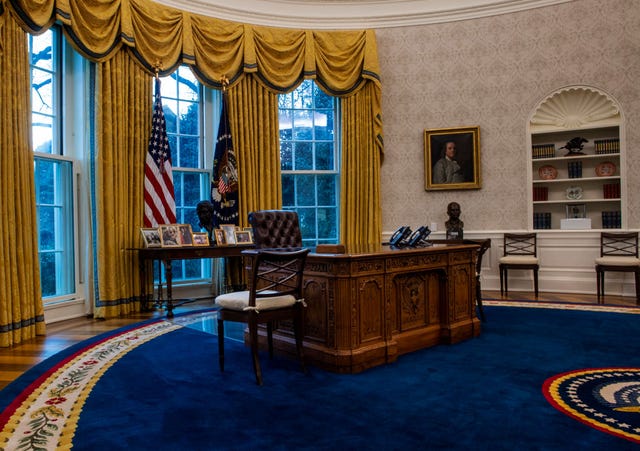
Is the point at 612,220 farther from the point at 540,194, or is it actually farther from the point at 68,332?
the point at 68,332

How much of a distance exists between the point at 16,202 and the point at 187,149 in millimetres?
2644

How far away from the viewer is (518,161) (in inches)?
277

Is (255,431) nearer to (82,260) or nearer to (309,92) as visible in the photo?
(82,260)

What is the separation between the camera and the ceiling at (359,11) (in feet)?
22.8

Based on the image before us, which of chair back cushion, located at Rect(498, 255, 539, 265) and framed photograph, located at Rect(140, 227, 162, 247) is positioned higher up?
framed photograph, located at Rect(140, 227, 162, 247)

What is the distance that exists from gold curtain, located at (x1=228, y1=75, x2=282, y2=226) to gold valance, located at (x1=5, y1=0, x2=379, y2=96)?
232mm

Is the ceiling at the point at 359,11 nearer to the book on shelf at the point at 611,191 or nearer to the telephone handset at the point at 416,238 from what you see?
the book on shelf at the point at 611,191

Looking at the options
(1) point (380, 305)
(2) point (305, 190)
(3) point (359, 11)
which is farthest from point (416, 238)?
(3) point (359, 11)

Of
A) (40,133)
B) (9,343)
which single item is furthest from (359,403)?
(40,133)

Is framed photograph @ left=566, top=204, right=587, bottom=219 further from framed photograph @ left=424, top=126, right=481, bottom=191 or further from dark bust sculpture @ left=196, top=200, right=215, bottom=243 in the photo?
dark bust sculpture @ left=196, top=200, right=215, bottom=243

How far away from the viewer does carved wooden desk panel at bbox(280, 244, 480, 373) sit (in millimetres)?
3301

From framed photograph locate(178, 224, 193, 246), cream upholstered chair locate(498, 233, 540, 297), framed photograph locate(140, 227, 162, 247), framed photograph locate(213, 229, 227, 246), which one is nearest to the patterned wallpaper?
cream upholstered chair locate(498, 233, 540, 297)

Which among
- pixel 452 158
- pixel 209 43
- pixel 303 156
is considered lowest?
pixel 452 158

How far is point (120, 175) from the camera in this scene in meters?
5.65
